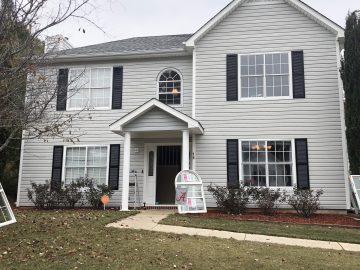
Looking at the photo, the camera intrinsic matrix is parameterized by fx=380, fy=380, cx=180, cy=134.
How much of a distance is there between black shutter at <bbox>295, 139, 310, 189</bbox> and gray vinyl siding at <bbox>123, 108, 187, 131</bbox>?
3752 millimetres

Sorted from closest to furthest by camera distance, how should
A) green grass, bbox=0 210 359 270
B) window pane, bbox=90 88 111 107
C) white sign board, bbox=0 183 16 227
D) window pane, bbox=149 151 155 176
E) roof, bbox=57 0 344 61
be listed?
green grass, bbox=0 210 359 270 < white sign board, bbox=0 183 16 227 < roof, bbox=57 0 344 61 < window pane, bbox=149 151 155 176 < window pane, bbox=90 88 111 107

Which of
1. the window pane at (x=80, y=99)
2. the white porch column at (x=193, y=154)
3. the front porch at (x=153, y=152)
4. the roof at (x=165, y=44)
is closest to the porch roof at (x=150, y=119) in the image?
the front porch at (x=153, y=152)

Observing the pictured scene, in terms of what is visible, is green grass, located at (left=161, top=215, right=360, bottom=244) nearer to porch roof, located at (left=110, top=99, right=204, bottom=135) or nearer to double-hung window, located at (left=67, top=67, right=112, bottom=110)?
porch roof, located at (left=110, top=99, right=204, bottom=135)

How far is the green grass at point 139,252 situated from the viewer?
5.88 m

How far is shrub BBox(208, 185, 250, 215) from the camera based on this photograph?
1159cm

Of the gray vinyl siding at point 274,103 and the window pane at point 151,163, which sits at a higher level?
the gray vinyl siding at point 274,103

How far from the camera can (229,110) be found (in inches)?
508

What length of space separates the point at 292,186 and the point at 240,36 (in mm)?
5399

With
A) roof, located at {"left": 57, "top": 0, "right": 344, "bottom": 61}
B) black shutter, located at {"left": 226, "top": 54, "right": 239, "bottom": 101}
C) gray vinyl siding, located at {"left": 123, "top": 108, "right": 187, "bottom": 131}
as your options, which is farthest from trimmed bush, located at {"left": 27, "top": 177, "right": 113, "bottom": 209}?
black shutter, located at {"left": 226, "top": 54, "right": 239, "bottom": 101}

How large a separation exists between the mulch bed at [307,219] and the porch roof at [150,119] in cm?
277

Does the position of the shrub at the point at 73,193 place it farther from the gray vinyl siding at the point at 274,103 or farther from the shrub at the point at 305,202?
the shrub at the point at 305,202

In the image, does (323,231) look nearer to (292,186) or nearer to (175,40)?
(292,186)

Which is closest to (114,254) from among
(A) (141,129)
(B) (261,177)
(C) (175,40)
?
(A) (141,129)

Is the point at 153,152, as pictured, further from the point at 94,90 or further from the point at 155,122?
the point at 94,90
